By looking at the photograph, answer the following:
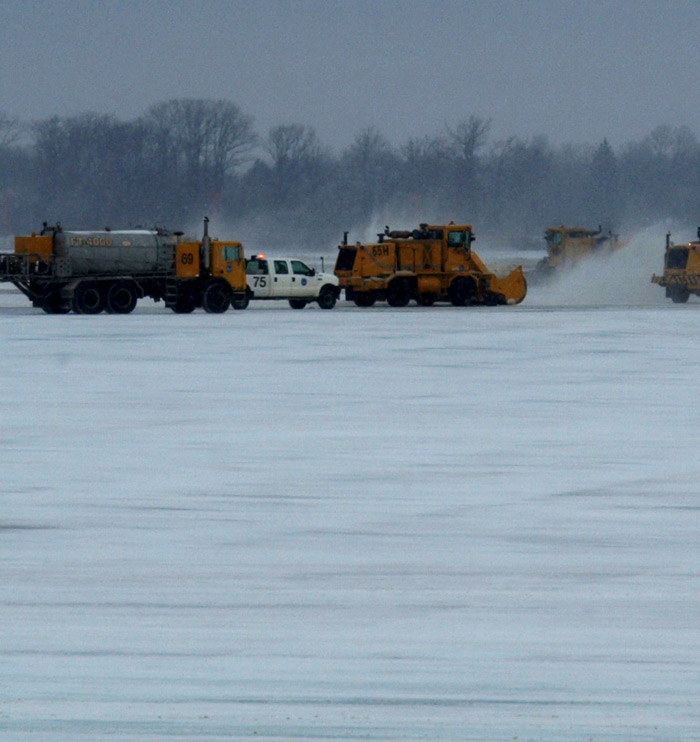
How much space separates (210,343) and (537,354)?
596 centimetres

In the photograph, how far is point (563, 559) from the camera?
9.12 meters

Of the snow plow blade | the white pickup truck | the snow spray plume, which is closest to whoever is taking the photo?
the white pickup truck

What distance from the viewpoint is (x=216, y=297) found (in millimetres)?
40219

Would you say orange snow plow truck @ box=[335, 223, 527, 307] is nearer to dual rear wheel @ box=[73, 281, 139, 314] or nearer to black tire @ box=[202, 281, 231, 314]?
black tire @ box=[202, 281, 231, 314]

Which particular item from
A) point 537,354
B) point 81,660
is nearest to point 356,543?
point 81,660

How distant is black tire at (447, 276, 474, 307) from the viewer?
4594 cm

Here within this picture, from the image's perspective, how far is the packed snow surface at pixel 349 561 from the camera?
627 cm

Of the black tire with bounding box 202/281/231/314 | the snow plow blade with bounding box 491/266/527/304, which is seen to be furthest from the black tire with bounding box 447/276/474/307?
the black tire with bounding box 202/281/231/314

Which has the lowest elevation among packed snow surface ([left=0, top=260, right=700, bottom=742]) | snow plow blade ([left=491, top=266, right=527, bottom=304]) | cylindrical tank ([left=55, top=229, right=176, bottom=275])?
packed snow surface ([left=0, top=260, right=700, bottom=742])

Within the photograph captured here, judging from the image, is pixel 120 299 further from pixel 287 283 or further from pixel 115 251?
pixel 287 283

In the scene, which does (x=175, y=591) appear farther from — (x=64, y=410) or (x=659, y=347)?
(x=659, y=347)

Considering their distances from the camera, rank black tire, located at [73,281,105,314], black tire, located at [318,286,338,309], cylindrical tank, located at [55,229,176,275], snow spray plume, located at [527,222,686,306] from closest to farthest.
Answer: black tire, located at [73,281,105,314]
cylindrical tank, located at [55,229,176,275]
black tire, located at [318,286,338,309]
snow spray plume, located at [527,222,686,306]

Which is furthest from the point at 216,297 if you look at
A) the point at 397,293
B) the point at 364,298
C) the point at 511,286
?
the point at 511,286

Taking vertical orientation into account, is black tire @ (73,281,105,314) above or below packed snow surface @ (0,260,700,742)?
above
